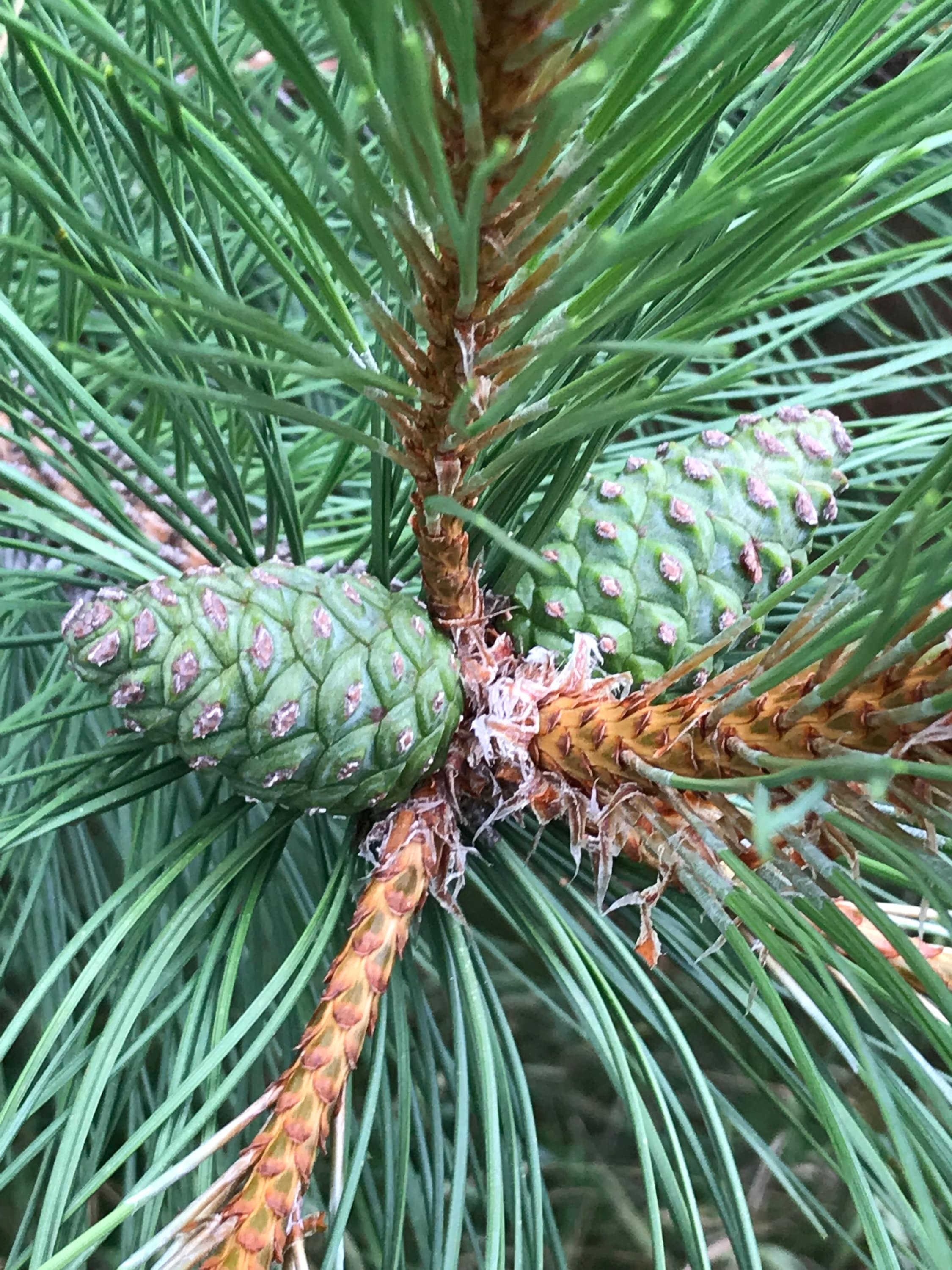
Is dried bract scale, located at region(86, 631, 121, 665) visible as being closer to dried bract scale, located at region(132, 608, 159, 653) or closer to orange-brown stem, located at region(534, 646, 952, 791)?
dried bract scale, located at region(132, 608, 159, 653)

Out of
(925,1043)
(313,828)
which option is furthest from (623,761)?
(925,1043)

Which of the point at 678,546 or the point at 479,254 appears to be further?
the point at 678,546

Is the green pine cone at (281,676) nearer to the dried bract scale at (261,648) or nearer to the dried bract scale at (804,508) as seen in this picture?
the dried bract scale at (261,648)

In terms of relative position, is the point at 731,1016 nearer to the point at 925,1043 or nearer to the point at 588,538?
the point at 588,538

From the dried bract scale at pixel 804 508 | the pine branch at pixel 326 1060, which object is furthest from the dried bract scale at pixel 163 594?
the dried bract scale at pixel 804 508

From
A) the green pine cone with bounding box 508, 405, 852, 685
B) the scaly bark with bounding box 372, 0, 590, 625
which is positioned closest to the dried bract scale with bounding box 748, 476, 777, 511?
the green pine cone with bounding box 508, 405, 852, 685

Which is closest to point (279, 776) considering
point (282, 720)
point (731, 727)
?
point (282, 720)

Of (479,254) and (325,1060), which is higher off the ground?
(479,254)

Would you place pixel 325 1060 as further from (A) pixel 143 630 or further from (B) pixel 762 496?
(B) pixel 762 496
